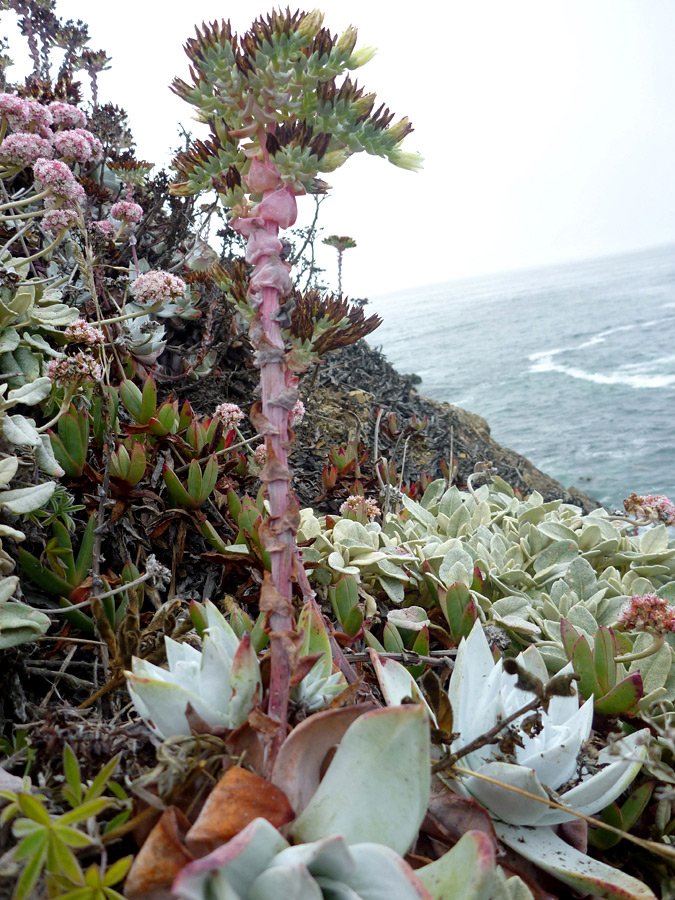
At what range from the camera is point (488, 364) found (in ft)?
49.4

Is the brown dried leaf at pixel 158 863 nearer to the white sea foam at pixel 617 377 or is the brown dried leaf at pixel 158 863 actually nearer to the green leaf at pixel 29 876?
the green leaf at pixel 29 876

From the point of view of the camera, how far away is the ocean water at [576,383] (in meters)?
7.52

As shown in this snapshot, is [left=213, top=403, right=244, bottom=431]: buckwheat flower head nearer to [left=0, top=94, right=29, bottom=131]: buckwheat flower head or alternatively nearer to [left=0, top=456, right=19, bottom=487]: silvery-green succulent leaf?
[left=0, top=456, right=19, bottom=487]: silvery-green succulent leaf

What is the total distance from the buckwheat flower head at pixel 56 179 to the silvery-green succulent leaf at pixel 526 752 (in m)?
1.74

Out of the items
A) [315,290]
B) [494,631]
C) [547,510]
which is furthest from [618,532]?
[315,290]

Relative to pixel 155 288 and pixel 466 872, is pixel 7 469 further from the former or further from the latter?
pixel 466 872

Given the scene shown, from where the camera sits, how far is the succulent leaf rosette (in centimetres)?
90

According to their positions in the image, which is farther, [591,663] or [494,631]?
[494,631]

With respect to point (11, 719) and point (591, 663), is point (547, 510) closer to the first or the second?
point (591, 663)

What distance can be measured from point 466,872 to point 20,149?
219cm

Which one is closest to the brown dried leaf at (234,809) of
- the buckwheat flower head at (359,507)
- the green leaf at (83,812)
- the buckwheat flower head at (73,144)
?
the green leaf at (83,812)

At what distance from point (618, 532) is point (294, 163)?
1.94m

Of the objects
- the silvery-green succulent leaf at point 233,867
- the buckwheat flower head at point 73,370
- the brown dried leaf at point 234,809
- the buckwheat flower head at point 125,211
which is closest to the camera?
the silvery-green succulent leaf at point 233,867

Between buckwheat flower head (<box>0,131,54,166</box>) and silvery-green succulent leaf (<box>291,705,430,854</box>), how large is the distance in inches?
77.7
